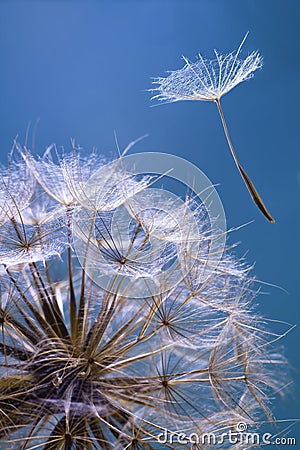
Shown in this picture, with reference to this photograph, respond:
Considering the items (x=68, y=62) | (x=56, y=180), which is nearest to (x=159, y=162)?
(x=56, y=180)

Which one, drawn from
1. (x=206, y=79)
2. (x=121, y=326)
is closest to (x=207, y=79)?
(x=206, y=79)

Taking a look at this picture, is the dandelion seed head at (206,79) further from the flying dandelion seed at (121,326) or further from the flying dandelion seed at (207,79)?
the flying dandelion seed at (121,326)

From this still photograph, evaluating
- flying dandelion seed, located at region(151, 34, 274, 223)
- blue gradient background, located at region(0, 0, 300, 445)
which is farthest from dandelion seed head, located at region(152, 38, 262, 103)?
blue gradient background, located at region(0, 0, 300, 445)

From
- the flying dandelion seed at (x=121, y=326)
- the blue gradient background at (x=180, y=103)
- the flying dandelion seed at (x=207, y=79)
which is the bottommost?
the flying dandelion seed at (x=121, y=326)

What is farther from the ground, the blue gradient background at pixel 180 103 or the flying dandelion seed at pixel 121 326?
the blue gradient background at pixel 180 103

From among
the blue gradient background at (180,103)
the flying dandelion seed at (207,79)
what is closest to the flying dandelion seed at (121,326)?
the flying dandelion seed at (207,79)

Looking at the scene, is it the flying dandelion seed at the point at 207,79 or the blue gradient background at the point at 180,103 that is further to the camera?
the blue gradient background at the point at 180,103
